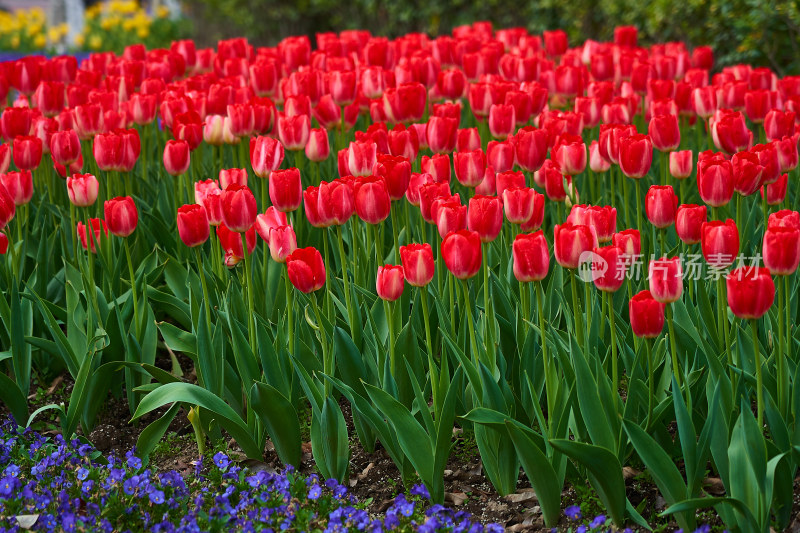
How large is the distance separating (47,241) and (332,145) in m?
1.83

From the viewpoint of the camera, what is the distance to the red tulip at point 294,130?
3631 millimetres

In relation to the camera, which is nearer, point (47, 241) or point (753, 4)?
point (47, 241)

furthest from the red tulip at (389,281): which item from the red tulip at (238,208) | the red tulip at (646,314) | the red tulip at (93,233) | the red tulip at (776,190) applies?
the red tulip at (776,190)

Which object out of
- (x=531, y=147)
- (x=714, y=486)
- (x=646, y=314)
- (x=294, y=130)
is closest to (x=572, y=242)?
(x=646, y=314)

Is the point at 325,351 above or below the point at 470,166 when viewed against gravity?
below

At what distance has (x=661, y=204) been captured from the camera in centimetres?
269

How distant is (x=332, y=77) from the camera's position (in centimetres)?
427

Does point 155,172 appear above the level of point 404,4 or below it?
below

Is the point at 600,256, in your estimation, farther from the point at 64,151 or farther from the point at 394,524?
the point at 64,151

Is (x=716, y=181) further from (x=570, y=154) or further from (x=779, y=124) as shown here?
(x=779, y=124)

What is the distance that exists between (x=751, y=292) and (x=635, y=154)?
1.05 metres

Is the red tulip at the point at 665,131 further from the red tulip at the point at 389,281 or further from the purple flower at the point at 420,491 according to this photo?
the purple flower at the point at 420,491

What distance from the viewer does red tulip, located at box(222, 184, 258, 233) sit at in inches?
110

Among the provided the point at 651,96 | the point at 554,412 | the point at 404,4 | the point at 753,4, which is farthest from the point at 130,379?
the point at 404,4
